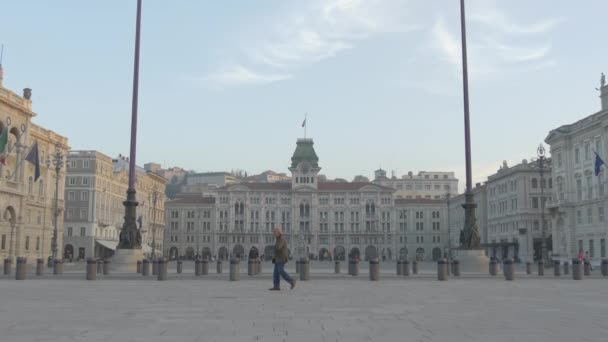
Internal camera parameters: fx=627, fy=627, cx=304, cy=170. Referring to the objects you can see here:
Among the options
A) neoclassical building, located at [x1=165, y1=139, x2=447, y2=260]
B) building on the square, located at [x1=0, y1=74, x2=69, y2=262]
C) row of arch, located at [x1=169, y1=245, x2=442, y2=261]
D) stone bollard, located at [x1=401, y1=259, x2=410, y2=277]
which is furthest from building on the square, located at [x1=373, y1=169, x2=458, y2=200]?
stone bollard, located at [x1=401, y1=259, x2=410, y2=277]

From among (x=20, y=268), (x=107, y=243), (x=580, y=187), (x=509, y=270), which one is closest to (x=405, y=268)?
(x=509, y=270)

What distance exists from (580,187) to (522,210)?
2188cm

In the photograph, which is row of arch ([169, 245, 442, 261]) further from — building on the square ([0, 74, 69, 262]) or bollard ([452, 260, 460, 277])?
bollard ([452, 260, 460, 277])

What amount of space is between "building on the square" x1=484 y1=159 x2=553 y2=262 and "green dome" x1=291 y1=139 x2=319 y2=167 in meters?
57.4

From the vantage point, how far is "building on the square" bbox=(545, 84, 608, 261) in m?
64.2

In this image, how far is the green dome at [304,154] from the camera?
14988 centimetres

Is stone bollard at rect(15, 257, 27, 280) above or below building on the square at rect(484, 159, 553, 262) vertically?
below

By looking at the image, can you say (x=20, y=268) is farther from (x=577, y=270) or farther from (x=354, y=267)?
(x=577, y=270)

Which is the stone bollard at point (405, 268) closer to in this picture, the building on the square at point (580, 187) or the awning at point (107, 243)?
the building on the square at point (580, 187)
